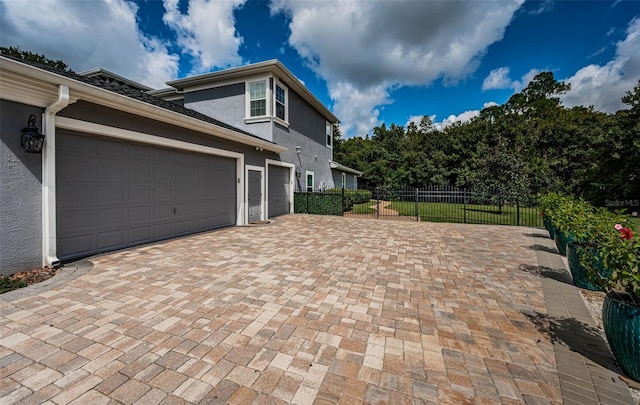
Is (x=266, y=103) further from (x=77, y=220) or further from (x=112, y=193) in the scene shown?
(x=77, y=220)

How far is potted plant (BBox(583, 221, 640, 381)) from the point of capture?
2.02 m

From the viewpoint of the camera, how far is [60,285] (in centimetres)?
380

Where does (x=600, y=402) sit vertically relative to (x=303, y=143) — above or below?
below

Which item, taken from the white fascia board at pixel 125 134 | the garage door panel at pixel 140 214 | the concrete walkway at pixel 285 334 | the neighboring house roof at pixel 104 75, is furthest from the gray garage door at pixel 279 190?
the neighboring house roof at pixel 104 75

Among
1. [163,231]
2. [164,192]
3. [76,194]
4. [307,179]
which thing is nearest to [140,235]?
[163,231]

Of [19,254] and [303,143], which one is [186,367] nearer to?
[19,254]

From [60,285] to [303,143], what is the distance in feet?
39.9

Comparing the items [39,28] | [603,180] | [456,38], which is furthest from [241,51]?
[603,180]

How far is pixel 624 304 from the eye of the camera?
208cm

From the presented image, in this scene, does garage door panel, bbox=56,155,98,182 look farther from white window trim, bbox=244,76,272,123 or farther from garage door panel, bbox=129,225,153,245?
white window trim, bbox=244,76,272,123

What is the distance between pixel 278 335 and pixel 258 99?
11092 millimetres

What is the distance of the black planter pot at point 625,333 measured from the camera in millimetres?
2001

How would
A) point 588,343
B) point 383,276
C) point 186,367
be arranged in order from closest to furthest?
point 186,367 < point 588,343 < point 383,276

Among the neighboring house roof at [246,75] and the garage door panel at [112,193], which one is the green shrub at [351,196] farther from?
the garage door panel at [112,193]
